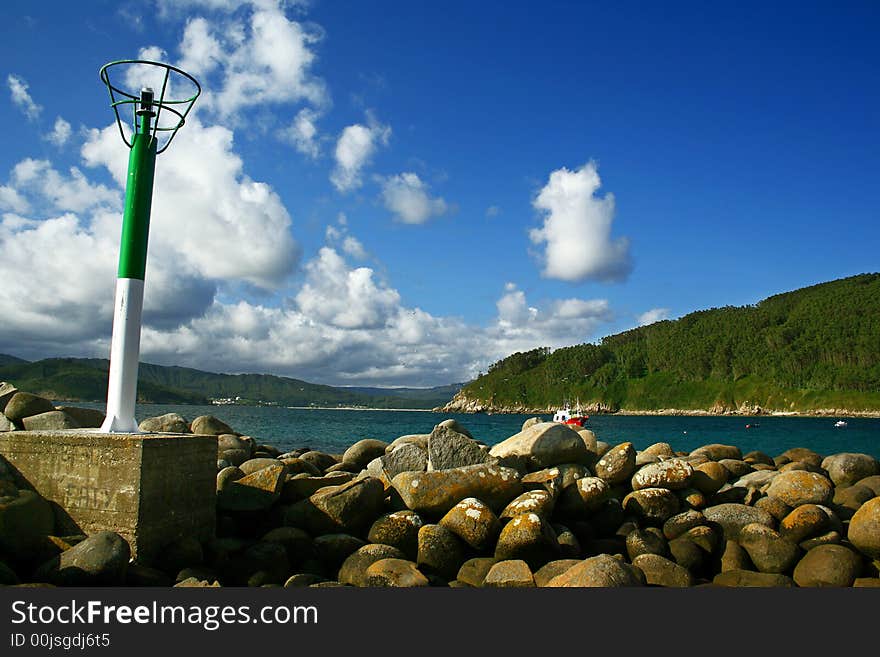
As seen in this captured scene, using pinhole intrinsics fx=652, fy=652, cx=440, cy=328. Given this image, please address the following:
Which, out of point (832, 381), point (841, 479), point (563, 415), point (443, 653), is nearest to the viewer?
point (443, 653)

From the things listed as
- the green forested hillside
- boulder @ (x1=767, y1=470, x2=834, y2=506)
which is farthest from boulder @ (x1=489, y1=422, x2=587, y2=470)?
the green forested hillside

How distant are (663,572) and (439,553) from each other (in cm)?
314

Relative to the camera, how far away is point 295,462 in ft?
48.6

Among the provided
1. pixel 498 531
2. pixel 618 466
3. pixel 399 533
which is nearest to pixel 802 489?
pixel 618 466

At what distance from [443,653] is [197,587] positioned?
10.7ft

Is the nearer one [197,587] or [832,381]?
[197,587]

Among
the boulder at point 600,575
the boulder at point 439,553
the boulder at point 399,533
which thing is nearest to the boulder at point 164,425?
the boulder at point 399,533

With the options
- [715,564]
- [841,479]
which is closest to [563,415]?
[841,479]

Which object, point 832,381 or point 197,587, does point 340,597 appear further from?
point 832,381

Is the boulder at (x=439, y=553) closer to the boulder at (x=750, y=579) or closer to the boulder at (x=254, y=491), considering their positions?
the boulder at (x=254, y=491)

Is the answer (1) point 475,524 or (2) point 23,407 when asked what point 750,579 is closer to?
(1) point 475,524

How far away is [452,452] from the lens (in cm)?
1267

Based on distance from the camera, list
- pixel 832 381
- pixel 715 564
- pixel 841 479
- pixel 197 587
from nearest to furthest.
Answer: pixel 197 587 → pixel 715 564 → pixel 841 479 → pixel 832 381

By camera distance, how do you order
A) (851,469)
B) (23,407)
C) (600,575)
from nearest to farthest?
1. (600,575)
2. (851,469)
3. (23,407)
